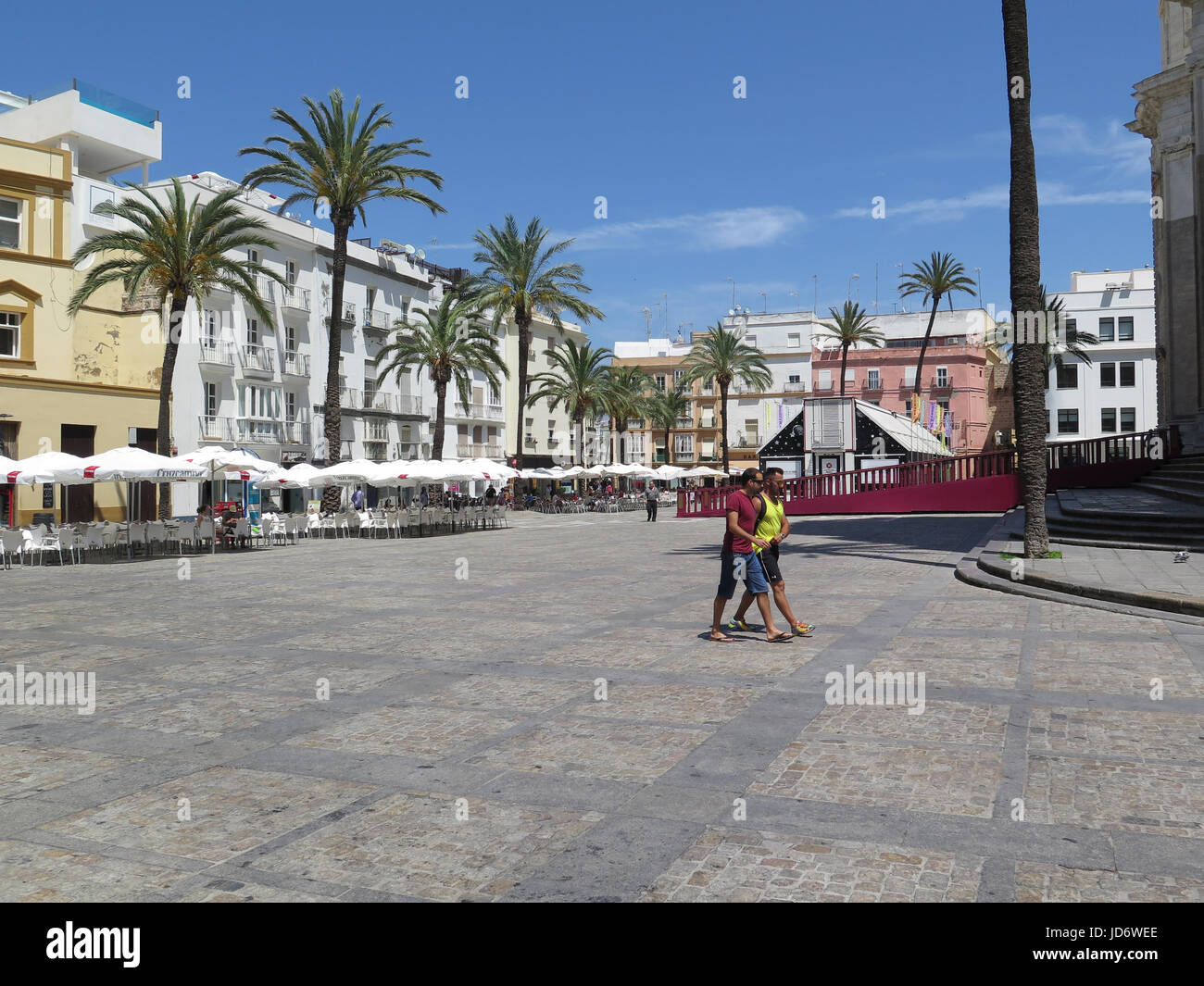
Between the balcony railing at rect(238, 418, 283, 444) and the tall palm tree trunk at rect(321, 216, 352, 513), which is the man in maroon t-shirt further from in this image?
the balcony railing at rect(238, 418, 283, 444)

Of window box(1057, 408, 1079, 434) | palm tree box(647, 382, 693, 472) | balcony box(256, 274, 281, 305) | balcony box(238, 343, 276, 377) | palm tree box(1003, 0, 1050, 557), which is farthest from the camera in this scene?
palm tree box(647, 382, 693, 472)

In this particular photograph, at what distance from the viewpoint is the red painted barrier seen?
97.9 feet

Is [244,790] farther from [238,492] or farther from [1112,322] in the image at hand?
[1112,322]

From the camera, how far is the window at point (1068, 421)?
70.0 m

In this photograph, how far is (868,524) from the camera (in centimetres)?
2906

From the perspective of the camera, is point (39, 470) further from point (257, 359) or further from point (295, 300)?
point (295, 300)

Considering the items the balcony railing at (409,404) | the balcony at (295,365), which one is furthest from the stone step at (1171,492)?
the balcony railing at (409,404)

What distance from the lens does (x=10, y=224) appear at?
32.2m

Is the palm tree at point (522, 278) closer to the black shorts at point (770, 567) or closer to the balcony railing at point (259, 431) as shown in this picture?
the balcony railing at point (259, 431)

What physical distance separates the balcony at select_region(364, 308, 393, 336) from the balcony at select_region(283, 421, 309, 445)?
8.48 m

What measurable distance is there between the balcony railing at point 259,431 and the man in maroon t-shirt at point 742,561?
Answer: 4062 centimetres

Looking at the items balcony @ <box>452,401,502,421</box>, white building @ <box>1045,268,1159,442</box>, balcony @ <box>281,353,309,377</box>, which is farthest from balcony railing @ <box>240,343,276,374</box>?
white building @ <box>1045,268,1159,442</box>
